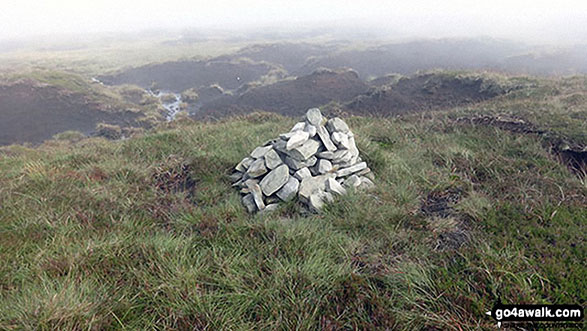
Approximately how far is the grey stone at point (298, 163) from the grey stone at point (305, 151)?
0.26ft

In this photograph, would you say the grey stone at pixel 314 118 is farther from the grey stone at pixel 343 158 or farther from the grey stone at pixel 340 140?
the grey stone at pixel 343 158

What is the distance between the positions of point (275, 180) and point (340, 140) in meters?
1.70

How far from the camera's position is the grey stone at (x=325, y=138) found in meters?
5.78

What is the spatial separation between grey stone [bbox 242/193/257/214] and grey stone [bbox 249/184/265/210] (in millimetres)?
80

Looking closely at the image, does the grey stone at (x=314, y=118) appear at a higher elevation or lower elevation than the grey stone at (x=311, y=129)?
higher

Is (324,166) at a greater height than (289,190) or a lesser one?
greater

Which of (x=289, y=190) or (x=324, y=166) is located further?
(x=324, y=166)

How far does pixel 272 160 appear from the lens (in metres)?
5.57

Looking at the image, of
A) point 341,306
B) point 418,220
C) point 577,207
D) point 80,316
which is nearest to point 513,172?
point 577,207

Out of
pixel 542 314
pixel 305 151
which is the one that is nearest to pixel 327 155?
pixel 305 151

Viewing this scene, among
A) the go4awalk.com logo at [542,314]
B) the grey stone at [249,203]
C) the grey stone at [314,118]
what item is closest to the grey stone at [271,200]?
the grey stone at [249,203]

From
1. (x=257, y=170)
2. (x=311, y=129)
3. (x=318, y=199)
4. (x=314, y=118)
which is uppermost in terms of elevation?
(x=314, y=118)

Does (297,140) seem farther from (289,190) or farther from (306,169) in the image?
(289,190)

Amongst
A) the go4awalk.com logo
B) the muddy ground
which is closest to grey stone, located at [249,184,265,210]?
the go4awalk.com logo
